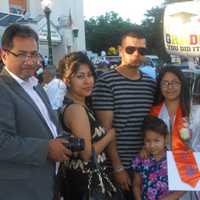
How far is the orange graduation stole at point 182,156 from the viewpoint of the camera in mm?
3410

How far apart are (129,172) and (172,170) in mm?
425

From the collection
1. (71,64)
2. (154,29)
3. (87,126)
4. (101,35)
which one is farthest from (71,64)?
(101,35)

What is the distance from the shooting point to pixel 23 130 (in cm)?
264

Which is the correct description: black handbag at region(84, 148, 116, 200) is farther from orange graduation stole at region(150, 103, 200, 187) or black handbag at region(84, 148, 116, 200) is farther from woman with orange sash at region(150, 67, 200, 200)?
woman with orange sash at region(150, 67, 200, 200)

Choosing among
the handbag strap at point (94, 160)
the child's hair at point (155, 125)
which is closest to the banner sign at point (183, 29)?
the child's hair at point (155, 125)

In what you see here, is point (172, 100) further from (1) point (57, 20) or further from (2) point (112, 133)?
(1) point (57, 20)

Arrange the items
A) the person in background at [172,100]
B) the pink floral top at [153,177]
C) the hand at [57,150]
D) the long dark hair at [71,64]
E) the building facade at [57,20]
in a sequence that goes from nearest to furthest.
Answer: the hand at [57,150], the long dark hair at [71,64], the pink floral top at [153,177], the person in background at [172,100], the building facade at [57,20]

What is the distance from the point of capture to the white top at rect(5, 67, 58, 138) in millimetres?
2739

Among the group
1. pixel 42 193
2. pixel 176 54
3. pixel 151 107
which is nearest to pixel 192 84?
pixel 151 107

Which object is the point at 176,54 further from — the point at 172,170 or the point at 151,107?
the point at 172,170

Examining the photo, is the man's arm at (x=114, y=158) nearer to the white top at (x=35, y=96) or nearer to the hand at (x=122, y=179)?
the hand at (x=122, y=179)

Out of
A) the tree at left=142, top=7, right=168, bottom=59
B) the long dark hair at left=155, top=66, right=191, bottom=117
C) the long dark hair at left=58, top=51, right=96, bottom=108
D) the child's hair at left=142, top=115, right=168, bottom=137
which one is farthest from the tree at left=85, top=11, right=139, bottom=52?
the long dark hair at left=58, top=51, right=96, bottom=108

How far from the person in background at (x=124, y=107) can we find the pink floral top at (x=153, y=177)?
12 cm

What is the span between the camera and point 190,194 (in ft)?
12.4
